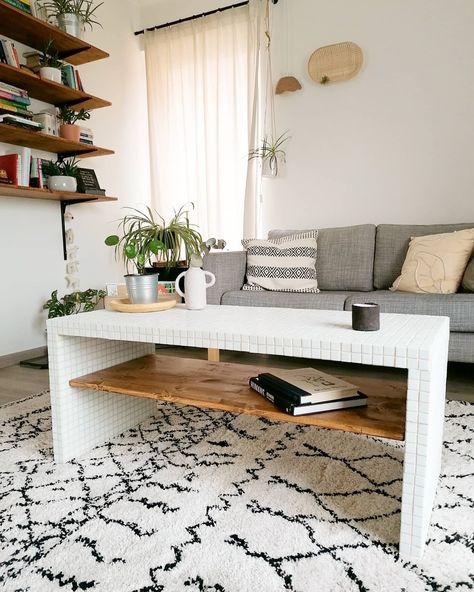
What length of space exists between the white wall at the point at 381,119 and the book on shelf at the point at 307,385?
2.19 m

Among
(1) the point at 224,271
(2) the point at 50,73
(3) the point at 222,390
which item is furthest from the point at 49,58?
(3) the point at 222,390

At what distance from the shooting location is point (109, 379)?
145 cm

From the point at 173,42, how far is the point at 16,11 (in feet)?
5.04

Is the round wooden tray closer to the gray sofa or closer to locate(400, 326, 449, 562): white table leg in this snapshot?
locate(400, 326, 449, 562): white table leg

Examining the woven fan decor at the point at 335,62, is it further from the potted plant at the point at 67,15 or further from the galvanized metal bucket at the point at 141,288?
the galvanized metal bucket at the point at 141,288

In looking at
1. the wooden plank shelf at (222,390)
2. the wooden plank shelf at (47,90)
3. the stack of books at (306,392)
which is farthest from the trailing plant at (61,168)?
the stack of books at (306,392)

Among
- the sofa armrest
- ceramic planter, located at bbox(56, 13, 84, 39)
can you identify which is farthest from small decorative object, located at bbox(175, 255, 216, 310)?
ceramic planter, located at bbox(56, 13, 84, 39)

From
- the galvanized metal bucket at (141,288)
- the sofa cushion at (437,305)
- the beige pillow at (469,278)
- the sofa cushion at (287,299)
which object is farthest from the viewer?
the sofa cushion at (287,299)

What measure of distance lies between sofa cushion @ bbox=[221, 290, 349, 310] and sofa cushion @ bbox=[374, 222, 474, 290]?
1.33 ft

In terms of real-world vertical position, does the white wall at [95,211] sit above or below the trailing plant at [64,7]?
below

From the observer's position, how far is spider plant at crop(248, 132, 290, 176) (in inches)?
135

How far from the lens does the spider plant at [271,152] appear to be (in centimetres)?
343

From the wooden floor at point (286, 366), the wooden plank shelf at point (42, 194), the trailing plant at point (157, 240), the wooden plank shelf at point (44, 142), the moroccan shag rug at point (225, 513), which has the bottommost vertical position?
the wooden floor at point (286, 366)

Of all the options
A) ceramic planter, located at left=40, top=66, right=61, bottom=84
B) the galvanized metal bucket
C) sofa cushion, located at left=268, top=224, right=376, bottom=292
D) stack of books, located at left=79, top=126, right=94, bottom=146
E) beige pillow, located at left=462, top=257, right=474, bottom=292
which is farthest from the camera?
stack of books, located at left=79, top=126, right=94, bottom=146
